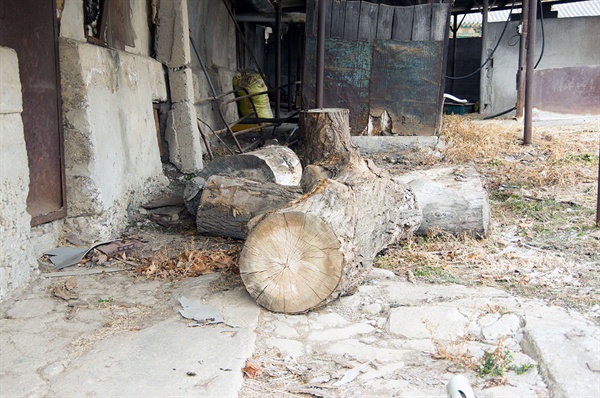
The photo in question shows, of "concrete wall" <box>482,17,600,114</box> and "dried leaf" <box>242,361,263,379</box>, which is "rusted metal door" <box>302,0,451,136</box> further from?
"dried leaf" <box>242,361,263,379</box>

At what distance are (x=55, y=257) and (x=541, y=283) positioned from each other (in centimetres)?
305

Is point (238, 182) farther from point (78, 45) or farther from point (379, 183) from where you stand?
point (78, 45)

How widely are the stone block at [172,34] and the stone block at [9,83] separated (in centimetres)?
276

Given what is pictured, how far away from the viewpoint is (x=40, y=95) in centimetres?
397

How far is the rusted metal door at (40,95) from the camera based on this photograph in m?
3.70

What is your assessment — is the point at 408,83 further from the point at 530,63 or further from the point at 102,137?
the point at 102,137

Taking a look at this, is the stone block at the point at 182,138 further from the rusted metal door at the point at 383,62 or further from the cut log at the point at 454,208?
the cut log at the point at 454,208

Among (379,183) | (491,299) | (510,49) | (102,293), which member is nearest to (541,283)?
(491,299)

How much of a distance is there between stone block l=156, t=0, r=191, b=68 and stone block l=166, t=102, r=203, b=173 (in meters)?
0.46

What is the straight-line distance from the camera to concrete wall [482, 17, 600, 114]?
1195 cm

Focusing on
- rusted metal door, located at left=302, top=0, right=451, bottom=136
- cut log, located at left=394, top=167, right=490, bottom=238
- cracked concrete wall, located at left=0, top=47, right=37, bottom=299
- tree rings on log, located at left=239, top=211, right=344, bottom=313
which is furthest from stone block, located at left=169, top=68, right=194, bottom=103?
tree rings on log, located at left=239, top=211, right=344, bottom=313

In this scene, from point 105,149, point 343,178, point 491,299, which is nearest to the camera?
point 491,299

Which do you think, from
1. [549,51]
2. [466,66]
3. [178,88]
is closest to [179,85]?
[178,88]

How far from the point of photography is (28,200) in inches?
152
